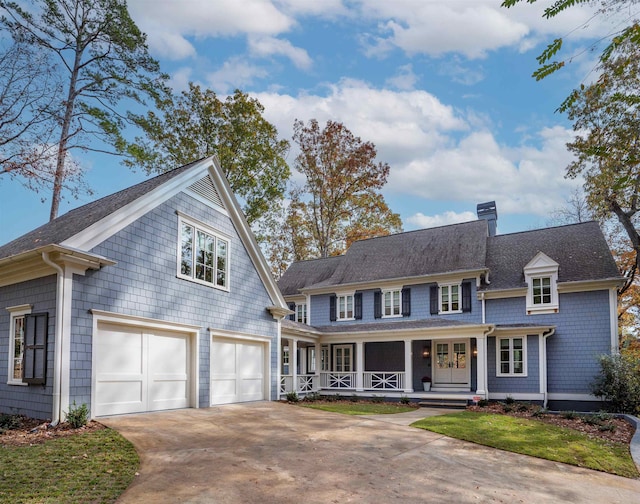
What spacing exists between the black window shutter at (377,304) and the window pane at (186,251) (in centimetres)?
1159

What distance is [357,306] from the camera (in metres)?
23.2

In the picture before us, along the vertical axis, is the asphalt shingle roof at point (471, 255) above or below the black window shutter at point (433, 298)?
above

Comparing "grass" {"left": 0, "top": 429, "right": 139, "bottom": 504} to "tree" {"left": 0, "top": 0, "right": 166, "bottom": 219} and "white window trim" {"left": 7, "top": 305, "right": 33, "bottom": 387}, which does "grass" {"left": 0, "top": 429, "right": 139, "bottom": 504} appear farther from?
"tree" {"left": 0, "top": 0, "right": 166, "bottom": 219}

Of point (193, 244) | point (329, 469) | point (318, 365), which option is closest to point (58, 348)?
point (193, 244)

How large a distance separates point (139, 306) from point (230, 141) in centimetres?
1704

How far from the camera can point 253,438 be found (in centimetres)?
876

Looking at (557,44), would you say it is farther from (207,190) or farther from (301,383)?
(301,383)

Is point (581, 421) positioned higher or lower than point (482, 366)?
lower

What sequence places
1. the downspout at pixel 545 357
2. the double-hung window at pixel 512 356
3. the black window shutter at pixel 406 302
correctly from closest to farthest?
1. the downspout at pixel 545 357
2. the double-hung window at pixel 512 356
3. the black window shutter at pixel 406 302

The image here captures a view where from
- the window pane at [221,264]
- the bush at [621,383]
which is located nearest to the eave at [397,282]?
the bush at [621,383]

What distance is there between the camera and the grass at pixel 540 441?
869 cm

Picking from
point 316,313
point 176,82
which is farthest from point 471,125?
point 176,82

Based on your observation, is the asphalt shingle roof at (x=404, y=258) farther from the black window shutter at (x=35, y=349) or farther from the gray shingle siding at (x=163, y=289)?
the black window shutter at (x=35, y=349)

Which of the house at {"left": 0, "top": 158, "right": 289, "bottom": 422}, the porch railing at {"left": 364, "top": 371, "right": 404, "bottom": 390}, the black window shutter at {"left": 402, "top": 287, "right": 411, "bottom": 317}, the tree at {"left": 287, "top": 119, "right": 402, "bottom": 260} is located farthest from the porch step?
the tree at {"left": 287, "top": 119, "right": 402, "bottom": 260}
